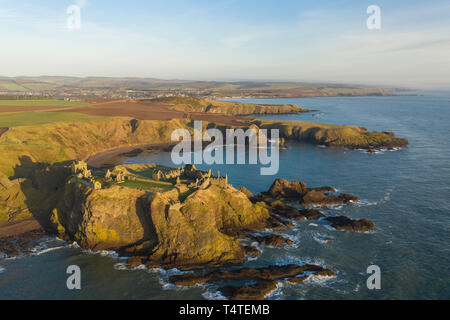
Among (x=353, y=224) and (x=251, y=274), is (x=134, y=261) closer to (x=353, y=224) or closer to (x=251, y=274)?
(x=251, y=274)

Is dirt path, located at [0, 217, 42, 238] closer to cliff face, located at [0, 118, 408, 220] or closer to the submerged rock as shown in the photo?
cliff face, located at [0, 118, 408, 220]

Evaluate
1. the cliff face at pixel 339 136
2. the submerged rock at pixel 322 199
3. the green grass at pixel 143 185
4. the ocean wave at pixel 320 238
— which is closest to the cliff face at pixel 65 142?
the cliff face at pixel 339 136

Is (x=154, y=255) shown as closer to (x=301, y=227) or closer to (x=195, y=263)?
(x=195, y=263)

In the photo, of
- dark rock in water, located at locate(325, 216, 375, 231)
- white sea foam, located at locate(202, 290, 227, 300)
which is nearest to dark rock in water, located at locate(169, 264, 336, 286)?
white sea foam, located at locate(202, 290, 227, 300)

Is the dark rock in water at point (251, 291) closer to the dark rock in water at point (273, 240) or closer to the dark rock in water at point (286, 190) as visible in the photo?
the dark rock in water at point (273, 240)

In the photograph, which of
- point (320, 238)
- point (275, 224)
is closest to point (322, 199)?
point (275, 224)
